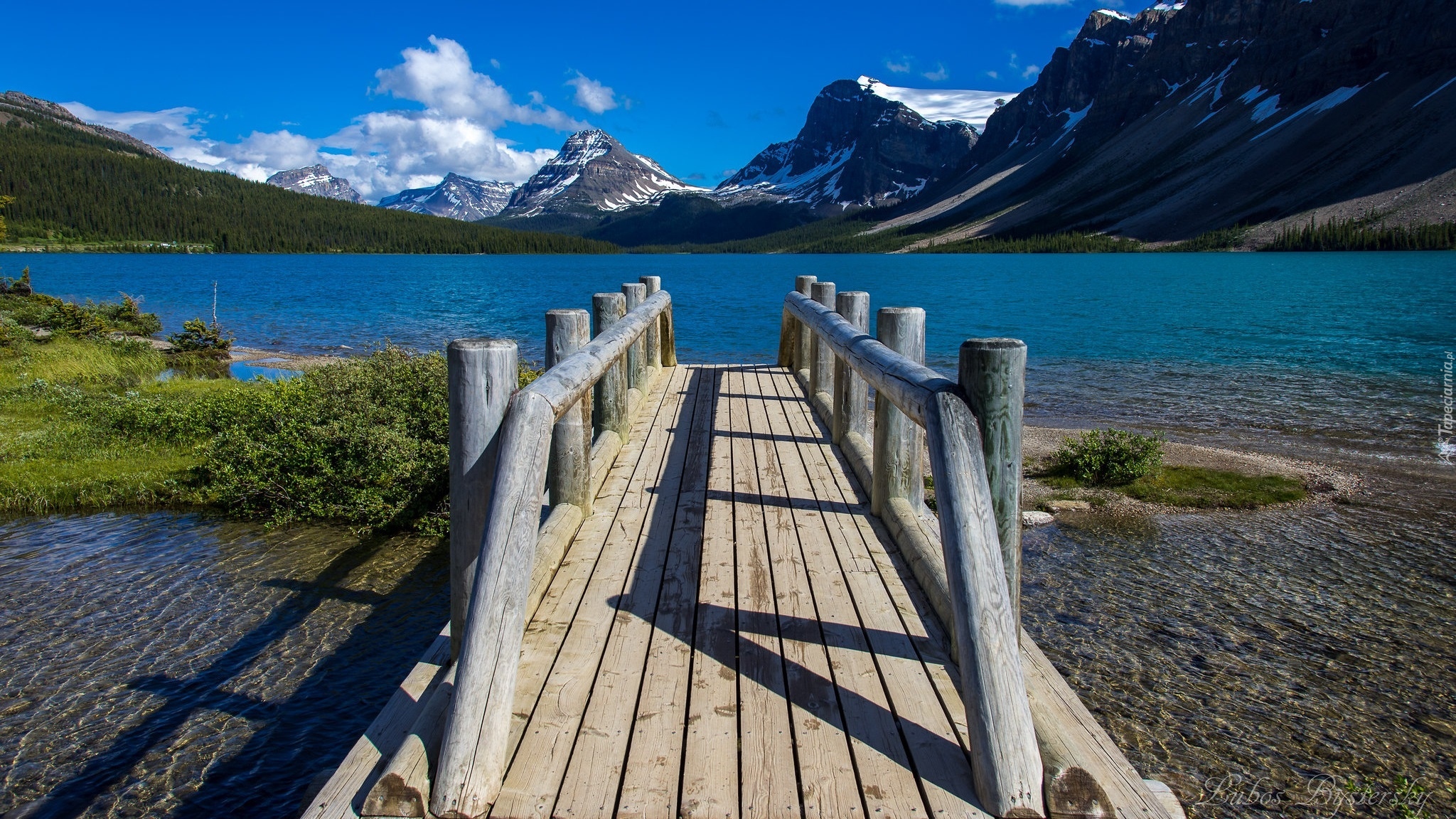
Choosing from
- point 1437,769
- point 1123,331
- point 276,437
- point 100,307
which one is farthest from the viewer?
point 1123,331

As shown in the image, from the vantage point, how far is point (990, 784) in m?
2.36

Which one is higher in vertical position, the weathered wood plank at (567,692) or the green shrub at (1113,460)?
the weathered wood plank at (567,692)

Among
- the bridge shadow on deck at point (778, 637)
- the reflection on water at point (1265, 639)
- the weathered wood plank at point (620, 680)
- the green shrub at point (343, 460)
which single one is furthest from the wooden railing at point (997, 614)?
the green shrub at point (343, 460)

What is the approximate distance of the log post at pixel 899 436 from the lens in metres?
4.68

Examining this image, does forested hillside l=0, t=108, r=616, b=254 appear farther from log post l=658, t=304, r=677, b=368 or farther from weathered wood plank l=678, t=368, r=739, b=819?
weathered wood plank l=678, t=368, r=739, b=819

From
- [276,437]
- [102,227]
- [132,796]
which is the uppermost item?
[102,227]

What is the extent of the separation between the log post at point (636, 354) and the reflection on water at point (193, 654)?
2475 mm

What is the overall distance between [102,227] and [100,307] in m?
145

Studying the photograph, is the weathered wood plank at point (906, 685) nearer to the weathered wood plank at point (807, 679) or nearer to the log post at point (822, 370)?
the weathered wood plank at point (807, 679)

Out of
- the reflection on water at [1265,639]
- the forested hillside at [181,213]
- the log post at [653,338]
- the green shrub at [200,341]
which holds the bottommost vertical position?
the reflection on water at [1265,639]

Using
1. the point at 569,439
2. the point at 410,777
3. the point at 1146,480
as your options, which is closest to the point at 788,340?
the point at 1146,480

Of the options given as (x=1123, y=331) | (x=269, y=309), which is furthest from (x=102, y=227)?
(x=1123, y=331)

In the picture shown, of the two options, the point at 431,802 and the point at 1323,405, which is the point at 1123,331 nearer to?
the point at 1323,405

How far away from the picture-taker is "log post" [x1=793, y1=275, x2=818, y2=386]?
10172 mm
